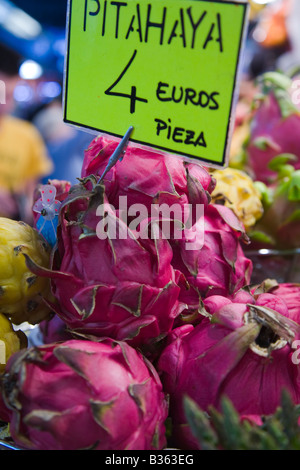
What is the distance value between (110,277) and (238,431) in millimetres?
234

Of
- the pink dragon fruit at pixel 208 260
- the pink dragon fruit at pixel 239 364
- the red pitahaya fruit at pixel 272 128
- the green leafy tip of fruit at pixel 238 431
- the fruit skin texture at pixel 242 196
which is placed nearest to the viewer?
the green leafy tip of fruit at pixel 238 431

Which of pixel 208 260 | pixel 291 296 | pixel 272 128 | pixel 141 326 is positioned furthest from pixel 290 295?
pixel 272 128

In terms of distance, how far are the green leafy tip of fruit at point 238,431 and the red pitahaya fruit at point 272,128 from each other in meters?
0.78

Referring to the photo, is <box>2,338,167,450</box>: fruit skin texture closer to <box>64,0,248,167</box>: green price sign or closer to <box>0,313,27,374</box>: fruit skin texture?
<box>0,313,27,374</box>: fruit skin texture

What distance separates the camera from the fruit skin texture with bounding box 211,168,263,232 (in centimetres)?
92

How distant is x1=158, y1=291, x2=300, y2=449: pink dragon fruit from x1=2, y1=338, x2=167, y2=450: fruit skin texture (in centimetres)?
5

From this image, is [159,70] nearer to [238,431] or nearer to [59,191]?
[59,191]

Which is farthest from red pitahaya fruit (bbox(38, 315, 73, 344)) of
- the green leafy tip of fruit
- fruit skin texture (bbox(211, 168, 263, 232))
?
fruit skin texture (bbox(211, 168, 263, 232))

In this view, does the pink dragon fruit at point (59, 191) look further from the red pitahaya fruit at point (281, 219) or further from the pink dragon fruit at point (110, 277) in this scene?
the red pitahaya fruit at point (281, 219)

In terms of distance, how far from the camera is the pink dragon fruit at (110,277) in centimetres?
56

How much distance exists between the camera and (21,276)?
2.06ft

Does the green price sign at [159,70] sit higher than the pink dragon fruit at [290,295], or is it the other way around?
the green price sign at [159,70]

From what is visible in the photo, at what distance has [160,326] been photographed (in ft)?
1.99

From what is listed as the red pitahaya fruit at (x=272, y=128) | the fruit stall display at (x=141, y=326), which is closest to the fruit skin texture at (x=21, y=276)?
the fruit stall display at (x=141, y=326)
